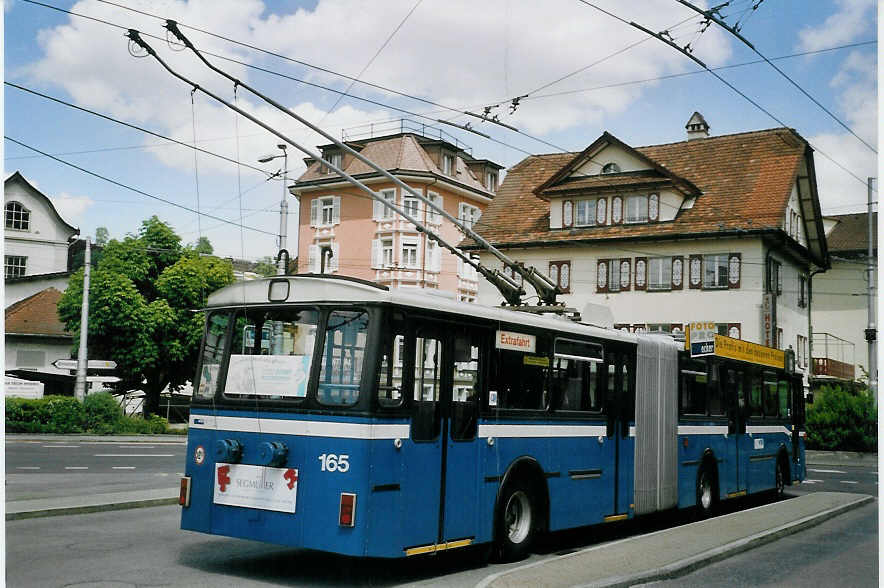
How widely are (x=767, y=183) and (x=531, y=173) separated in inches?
487

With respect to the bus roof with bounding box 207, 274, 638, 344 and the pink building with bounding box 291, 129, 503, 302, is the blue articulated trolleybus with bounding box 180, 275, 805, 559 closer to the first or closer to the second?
the bus roof with bounding box 207, 274, 638, 344

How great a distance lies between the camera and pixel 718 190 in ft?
132

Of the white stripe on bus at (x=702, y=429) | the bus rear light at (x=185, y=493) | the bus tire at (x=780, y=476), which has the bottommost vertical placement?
the bus tire at (x=780, y=476)

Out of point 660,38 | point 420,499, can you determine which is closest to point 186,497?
point 420,499

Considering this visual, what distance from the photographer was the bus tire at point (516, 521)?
10273 millimetres

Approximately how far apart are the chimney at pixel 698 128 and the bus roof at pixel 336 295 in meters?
39.5

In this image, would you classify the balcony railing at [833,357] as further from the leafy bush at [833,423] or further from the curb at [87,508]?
the curb at [87,508]

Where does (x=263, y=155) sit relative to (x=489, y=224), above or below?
below

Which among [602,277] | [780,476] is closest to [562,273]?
[602,277]

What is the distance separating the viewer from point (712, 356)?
15828 mm

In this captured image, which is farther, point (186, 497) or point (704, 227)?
point (704, 227)

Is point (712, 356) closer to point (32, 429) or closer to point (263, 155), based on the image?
point (263, 155)

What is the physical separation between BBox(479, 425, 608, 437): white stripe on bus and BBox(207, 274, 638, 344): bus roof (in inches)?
43.4

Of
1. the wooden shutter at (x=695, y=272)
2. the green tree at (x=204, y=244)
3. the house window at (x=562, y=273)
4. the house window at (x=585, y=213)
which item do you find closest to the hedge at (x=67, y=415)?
the green tree at (x=204, y=244)
